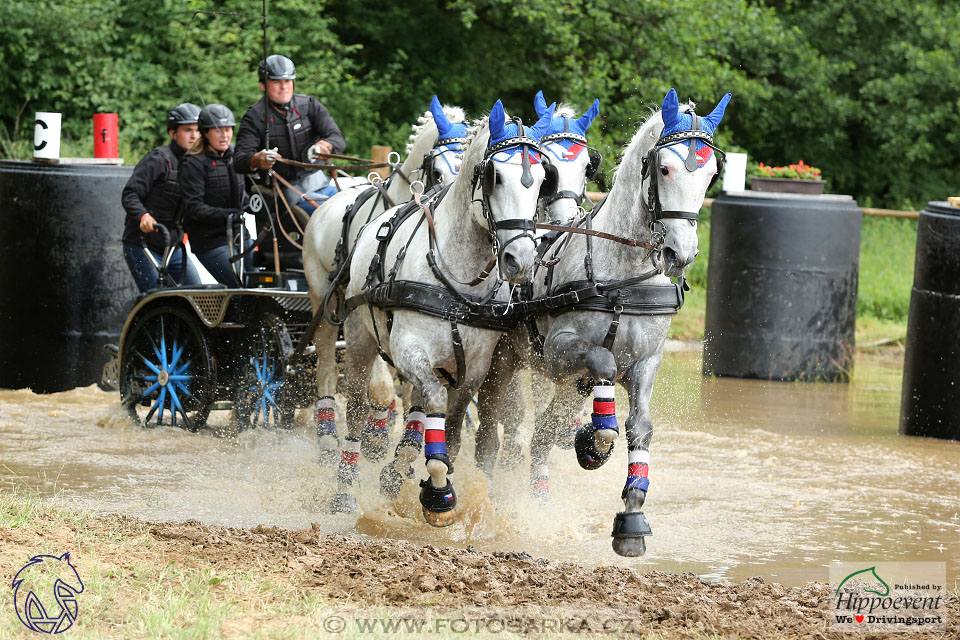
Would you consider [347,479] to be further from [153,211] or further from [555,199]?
[153,211]

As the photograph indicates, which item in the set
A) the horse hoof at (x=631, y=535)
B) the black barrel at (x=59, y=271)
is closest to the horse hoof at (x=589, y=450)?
the horse hoof at (x=631, y=535)

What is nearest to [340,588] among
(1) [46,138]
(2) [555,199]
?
(2) [555,199]

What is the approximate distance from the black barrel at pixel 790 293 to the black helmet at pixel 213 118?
15.2 feet

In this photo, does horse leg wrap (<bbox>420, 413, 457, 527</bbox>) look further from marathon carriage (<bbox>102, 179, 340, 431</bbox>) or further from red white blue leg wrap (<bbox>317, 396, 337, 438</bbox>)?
marathon carriage (<bbox>102, 179, 340, 431</bbox>)

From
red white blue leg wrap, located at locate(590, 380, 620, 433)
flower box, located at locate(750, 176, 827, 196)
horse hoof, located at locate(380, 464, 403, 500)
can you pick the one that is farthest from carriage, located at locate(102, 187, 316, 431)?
flower box, located at locate(750, 176, 827, 196)

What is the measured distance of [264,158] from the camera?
7848mm

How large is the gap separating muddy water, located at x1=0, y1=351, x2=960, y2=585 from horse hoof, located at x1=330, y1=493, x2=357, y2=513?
0.08 metres

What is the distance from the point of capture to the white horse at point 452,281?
5.18 meters

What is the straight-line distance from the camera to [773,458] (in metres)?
7.93

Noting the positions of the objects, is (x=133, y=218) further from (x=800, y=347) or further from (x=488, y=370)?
Result: (x=800, y=347)

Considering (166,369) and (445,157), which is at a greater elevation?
(445,157)

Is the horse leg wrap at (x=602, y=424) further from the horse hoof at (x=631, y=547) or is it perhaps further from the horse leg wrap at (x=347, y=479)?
the horse leg wrap at (x=347, y=479)

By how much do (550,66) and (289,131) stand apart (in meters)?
9.88

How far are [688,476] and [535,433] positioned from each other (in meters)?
1.30
